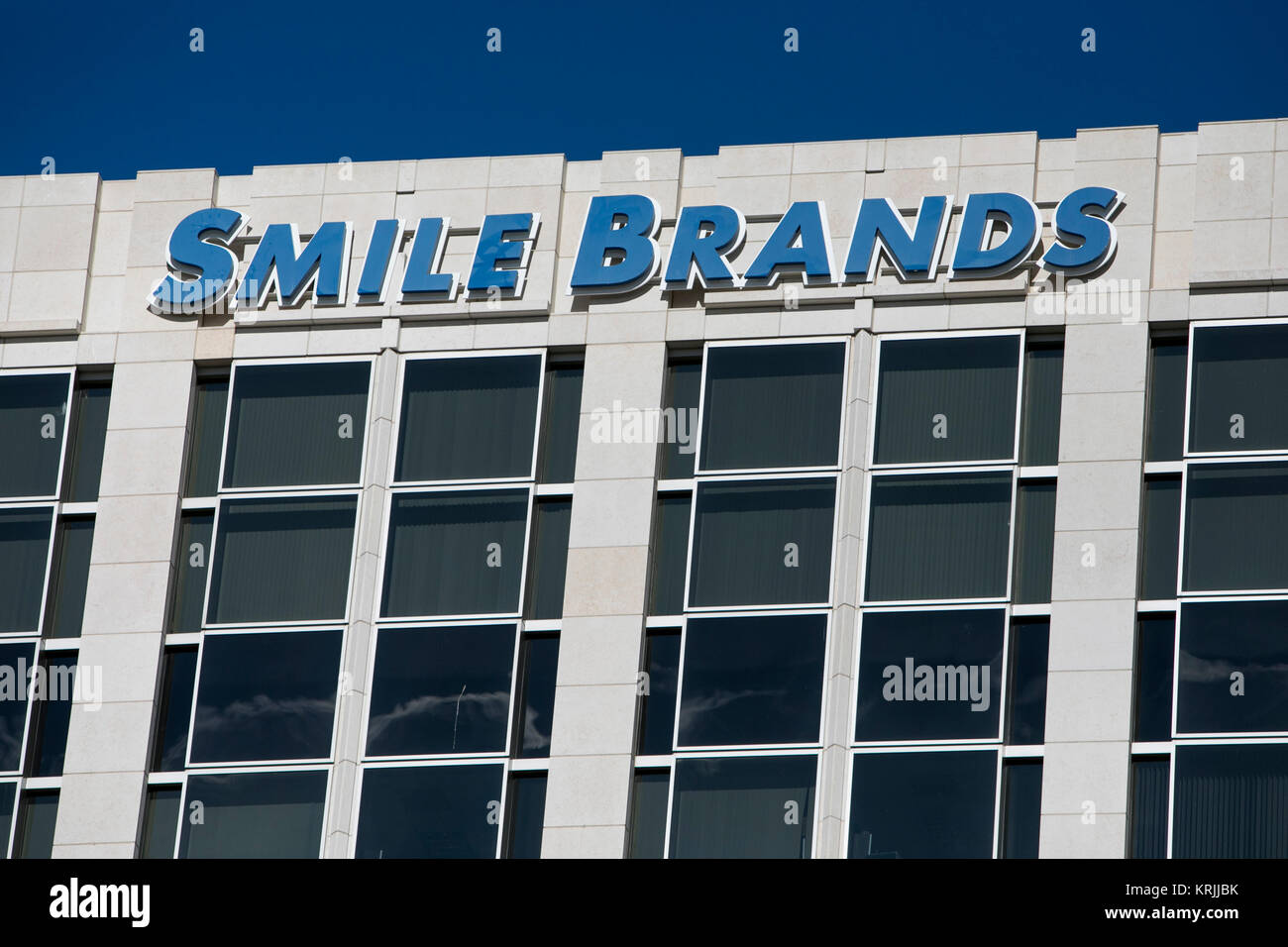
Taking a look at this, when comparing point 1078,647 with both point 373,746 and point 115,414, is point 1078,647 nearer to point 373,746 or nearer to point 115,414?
point 373,746

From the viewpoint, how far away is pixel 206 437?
43.4 metres

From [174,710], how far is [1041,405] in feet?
49.3

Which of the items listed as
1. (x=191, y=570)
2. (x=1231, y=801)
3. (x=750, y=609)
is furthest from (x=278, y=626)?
(x=1231, y=801)

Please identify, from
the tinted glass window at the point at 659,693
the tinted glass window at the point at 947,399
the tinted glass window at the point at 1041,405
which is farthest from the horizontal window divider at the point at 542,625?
the tinted glass window at the point at 1041,405

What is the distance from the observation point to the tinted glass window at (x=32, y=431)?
142 ft

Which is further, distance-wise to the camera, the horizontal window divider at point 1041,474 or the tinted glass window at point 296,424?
the tinted glass window at point 296,424

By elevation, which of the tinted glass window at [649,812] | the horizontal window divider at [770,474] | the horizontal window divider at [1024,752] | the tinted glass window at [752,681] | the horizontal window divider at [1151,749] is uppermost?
the horizontal window divider at [770,474]

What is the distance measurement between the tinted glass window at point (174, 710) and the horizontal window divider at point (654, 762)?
7.43 m

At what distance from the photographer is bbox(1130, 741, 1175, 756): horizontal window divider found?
38500mm

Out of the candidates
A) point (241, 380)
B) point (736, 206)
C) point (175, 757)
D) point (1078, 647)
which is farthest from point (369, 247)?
point (1078, 647)

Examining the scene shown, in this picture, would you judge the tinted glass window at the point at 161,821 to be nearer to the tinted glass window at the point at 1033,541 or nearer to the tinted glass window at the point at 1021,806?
the tinted glass window at the point at 1021,806

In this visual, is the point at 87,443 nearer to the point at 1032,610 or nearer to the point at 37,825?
the point at 37,825

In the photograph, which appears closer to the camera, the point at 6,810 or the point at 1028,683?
the point at 1028,683
